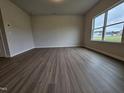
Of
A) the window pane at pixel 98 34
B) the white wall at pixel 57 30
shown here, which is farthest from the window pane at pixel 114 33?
the white wall at pixel 57 30

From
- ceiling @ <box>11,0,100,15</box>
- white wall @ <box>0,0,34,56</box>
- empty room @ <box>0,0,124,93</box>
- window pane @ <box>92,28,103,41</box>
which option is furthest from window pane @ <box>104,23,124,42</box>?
white wall @ <box>0,0,34,56</box>

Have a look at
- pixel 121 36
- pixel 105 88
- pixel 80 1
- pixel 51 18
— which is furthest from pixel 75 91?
pixel 51 18

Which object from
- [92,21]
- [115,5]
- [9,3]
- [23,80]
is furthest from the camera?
[92,21]

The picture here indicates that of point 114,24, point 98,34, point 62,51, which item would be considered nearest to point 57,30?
point 62,51

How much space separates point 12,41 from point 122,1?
199 inches

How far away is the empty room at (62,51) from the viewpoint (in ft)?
4.95

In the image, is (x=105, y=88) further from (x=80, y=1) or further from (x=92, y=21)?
(x=92, y=21)

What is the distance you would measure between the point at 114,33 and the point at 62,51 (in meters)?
2.85

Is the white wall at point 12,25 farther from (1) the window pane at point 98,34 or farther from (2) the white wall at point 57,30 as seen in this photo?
(1) the window pane at point 98,34

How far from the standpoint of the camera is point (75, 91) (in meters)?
1.29

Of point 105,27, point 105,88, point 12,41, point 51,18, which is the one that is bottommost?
point 105,88

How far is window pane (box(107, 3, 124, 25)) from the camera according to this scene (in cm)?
274

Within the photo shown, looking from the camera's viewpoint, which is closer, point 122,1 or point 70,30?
point 122,1

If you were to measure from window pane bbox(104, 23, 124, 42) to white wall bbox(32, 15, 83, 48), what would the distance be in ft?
10.0
